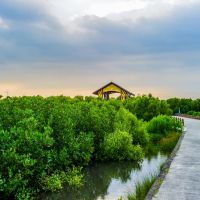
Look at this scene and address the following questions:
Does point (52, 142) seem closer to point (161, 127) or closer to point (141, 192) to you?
point (141, 192)

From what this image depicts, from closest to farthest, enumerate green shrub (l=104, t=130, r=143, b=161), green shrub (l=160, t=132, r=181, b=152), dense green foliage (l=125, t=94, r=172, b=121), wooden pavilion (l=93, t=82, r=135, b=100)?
green shrub (l=104, t=130, r=143, b=161) < green shrub (l=160, t=132, r=181, b=152) < dense green foliage (l=125, t=94, r=172, b=121) < wooden pavilion (l=93, t=82, r=135, b=100)

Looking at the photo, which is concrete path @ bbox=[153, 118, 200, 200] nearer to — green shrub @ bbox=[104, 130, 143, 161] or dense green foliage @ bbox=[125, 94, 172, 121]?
green shrub @ bbox=[104, 130, 143, 161]

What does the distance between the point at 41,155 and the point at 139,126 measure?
1298cm

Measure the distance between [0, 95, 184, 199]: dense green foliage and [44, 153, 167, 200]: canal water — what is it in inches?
18.2

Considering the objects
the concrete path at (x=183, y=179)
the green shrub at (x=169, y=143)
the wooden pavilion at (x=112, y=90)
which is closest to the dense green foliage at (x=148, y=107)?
the green shrub at (x=169, y=143)

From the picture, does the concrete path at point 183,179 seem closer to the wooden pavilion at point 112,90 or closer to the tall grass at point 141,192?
the tall grass at point 141,192

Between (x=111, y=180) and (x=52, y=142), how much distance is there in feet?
11.1

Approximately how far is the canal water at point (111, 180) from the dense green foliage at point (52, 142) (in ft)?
1.52

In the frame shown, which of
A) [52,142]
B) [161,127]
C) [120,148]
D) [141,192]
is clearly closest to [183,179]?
[141,192]

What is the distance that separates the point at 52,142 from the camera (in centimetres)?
1358

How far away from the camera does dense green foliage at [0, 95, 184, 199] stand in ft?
40.5

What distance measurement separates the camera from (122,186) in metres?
14.4

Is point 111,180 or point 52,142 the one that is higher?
point 52,142

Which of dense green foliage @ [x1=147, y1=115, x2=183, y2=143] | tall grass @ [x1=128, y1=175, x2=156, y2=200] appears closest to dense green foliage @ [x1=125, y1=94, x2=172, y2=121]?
dense green foliage @ [x1=147, y1=115, x2=183, y2=143]
